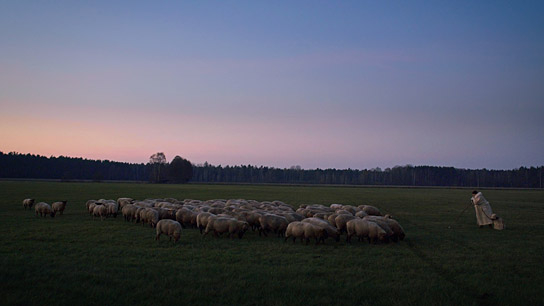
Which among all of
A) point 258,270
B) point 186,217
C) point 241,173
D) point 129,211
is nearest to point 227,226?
point 186,217

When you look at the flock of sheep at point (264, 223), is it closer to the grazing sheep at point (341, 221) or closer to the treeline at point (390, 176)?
the grazing sheep at point (341, 221)

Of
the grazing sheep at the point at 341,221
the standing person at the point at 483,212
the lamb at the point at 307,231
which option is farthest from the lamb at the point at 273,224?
the standing person at the point at 483,212

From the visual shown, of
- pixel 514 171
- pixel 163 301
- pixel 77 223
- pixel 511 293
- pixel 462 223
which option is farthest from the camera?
pixel 514 171

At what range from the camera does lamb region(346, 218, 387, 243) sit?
15.4 metres

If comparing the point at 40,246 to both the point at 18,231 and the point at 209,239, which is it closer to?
the point at 18,231

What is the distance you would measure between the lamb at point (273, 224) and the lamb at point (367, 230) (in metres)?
2.96

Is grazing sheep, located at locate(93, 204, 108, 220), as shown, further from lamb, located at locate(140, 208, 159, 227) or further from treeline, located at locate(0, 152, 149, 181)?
treeline, located at locate(0, 152, 149, 181)

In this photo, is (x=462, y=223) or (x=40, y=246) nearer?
(x=40, y=246)

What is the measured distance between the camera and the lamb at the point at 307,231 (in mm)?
14969

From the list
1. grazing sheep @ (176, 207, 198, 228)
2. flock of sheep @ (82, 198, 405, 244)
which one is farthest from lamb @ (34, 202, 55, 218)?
grazing sheep @ (176, 207, 198, 228)

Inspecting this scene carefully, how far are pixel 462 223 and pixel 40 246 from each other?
2164 cm

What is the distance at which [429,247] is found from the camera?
14.7m

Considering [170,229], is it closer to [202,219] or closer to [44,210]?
[202,219]

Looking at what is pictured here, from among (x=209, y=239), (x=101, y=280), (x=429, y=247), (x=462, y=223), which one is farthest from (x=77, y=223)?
(x=462, y=223)
